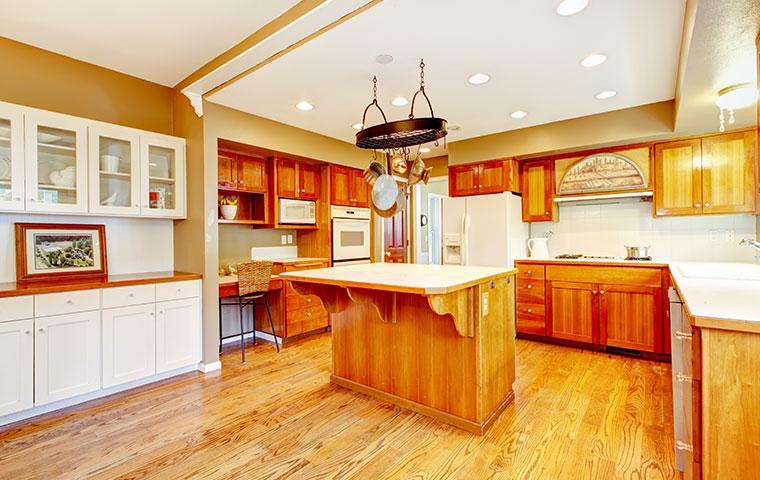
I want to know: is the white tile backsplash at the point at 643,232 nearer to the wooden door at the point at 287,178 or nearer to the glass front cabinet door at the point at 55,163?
the wooden door at the point at 287,178

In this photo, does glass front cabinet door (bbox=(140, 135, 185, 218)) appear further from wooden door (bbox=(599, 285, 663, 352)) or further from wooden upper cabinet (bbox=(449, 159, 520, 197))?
wooden door (bbox=(599, 285, 663, 352))

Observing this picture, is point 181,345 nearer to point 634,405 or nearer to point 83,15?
point 83,15

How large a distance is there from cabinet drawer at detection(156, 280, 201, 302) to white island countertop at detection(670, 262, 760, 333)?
333cm

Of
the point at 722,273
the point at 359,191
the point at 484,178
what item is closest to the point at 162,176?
the point at 359,191

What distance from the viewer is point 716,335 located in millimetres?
1194

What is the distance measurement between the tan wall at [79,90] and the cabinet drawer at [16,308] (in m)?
1.47

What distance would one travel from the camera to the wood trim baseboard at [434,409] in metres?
2.16

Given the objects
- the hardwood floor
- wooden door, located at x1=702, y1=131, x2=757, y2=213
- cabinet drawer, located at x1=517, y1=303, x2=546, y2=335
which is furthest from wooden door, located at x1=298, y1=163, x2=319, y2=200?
wooden door, located at x1=702, y1=131, x2=757, y2=213

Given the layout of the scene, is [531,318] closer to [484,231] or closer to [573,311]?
[573,311]

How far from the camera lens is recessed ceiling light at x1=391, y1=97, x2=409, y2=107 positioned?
10.7 ft

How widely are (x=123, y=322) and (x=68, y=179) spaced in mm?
1156

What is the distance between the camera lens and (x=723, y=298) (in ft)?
4.99

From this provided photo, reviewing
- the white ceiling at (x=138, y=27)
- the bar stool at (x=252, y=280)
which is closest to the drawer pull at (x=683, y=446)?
the white ceiling at (x=138, y=27)

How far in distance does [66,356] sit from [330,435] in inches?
75.8
